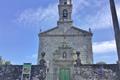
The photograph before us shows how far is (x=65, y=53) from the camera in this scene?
103ft

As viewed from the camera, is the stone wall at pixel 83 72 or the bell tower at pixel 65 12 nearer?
the stone wall at pixel 83 72

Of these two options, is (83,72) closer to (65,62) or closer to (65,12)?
(65,62)

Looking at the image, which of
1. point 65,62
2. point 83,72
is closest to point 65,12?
point 65,62

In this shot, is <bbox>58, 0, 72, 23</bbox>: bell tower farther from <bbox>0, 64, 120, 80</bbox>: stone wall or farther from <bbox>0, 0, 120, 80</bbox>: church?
<bbox>0, 64, 120, 80</bbox>: stone wall

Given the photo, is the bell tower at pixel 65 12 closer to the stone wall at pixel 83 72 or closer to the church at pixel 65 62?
the church at pixel 65 62

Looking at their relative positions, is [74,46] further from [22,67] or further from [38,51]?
[22,67]

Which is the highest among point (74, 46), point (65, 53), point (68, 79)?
point (74, 46)

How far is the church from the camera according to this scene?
18984 millimetres

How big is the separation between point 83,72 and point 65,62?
22.9 feet

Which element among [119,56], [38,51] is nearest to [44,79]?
[119,56]

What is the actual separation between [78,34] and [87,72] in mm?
22954

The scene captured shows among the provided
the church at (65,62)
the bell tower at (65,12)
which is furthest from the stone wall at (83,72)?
the bell tower at (65,12)

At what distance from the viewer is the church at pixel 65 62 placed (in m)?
19.0

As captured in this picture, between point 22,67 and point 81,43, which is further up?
point 81,43
